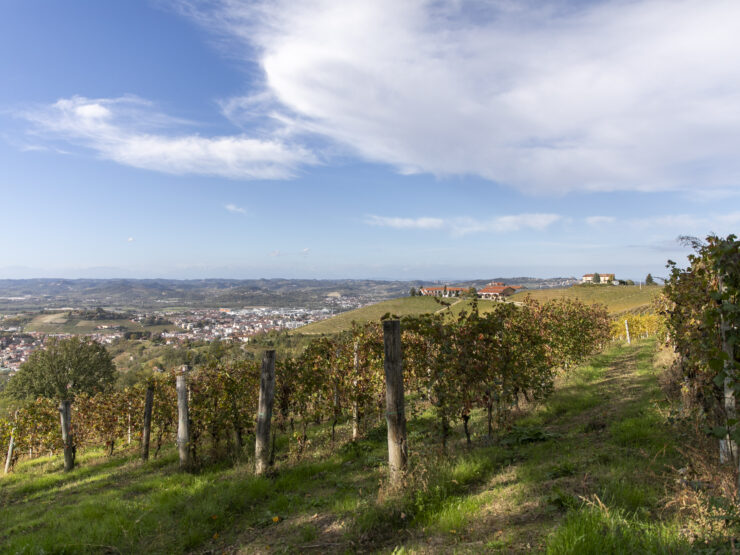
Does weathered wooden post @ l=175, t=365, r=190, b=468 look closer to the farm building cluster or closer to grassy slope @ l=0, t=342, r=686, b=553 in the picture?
grassy slope @ l=0, t=342, r=686, b=553

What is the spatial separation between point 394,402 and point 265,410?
9.95 feet

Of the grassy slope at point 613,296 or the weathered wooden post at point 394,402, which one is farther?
the grassy slope at point 613,296

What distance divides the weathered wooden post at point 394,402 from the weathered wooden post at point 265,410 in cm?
273

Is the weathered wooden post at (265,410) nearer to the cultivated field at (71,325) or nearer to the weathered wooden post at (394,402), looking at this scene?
the weathered wooden post at (394,402)

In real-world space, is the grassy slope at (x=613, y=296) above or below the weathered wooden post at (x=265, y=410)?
below

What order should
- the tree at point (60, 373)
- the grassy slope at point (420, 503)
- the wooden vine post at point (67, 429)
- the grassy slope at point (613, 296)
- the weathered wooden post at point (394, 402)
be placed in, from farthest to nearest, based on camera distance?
the grassy slope at point (613, 296) < the tree at point (60, 373) < the wooden vine post at point (67, 429) < the weathered wooden post at point (394, 402) < the grassy slope at point (420, 503)

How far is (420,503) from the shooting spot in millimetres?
4785

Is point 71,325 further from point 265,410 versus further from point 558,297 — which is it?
point 265,410

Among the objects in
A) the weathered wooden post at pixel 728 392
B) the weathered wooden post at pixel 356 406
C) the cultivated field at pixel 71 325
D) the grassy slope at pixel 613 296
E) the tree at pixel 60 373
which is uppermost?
the weathered wooden post at pixel 728 392

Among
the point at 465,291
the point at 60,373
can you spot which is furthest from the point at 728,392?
the point at 60,373

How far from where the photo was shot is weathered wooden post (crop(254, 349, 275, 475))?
7.02 metres

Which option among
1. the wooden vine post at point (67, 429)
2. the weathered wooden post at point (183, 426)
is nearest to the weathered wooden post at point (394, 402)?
the weathered wooden post at point (183, 426)

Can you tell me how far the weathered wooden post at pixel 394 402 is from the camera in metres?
5.49

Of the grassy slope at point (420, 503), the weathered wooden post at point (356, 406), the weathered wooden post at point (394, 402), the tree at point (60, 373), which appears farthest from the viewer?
the tree at point (60, 373)
